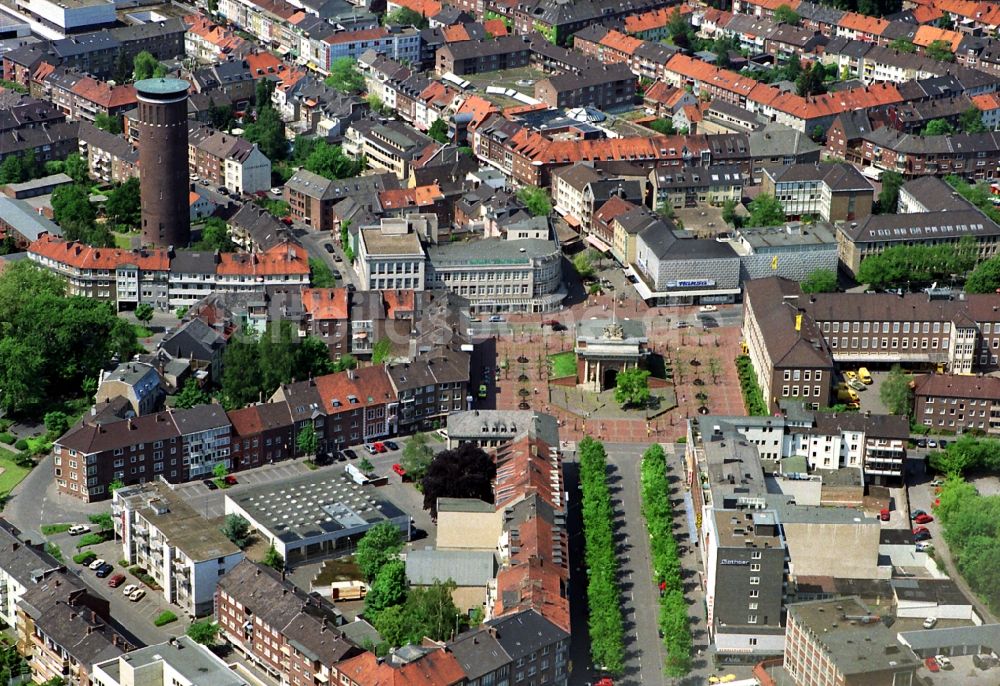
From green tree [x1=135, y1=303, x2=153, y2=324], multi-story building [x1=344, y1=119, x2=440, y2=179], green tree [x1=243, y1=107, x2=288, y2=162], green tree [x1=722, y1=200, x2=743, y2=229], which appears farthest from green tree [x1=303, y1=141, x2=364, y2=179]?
green tree [x1=722, y1=200, x2=743, y2=229]

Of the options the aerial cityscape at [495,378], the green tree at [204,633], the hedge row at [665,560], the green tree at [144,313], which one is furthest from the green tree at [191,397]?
the hedge row at [665,560]

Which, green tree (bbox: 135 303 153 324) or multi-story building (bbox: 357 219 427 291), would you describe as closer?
green tree (bbox: 135 303 153 324)

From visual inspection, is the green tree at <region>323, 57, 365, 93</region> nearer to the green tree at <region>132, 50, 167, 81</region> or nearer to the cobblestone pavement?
the green tree at <region>132, 50, 167, 81</region>

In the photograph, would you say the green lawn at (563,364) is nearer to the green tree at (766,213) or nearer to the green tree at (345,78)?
the green tree at (766,213)

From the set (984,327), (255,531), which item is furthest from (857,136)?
(255,531)

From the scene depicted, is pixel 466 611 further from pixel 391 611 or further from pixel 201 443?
pixel 201 443

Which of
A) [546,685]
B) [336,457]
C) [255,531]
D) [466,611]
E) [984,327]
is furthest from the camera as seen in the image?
[984,327]
